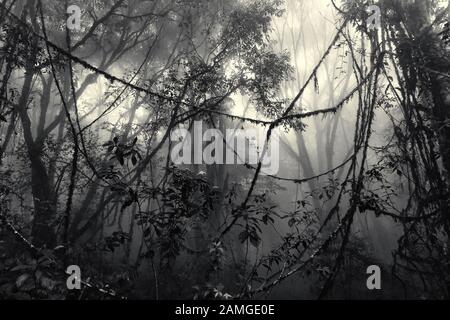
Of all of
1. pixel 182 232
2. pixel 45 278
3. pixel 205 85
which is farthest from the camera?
pixel 205 85

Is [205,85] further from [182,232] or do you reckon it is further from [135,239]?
[135,239]

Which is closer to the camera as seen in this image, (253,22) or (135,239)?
(253,22)

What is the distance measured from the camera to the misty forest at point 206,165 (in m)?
4.06

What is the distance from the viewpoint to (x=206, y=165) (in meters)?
13.4

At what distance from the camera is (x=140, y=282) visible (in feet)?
38.4

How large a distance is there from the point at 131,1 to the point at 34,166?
276 inches

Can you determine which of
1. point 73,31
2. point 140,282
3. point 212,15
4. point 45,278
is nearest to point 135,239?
point 140,282

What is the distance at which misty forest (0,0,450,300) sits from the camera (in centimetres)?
406

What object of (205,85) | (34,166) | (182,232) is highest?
(205,85)

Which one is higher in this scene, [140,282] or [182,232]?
[182,232]

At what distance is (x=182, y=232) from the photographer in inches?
190
